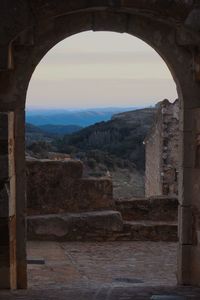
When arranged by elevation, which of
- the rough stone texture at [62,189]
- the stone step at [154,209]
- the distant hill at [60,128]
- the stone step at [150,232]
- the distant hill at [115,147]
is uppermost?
the distant hill at [60,128]

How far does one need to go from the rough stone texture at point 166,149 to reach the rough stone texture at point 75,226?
15.5 ft

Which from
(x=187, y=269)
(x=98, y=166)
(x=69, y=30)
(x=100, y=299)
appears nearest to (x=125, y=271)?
(x=187, y=269)

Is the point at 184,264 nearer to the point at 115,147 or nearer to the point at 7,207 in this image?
the point at 7,207

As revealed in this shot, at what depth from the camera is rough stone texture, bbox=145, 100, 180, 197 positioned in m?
17.0

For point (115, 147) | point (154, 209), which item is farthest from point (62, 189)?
point (115, 147)

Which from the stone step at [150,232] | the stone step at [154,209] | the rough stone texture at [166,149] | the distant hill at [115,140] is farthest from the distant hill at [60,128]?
the stone step at [150,232]

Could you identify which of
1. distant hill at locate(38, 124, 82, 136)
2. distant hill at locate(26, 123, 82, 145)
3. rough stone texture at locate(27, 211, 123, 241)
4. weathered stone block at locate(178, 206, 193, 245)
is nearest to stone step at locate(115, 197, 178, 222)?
rough stone texture at locate(27, 211, 123, 241)

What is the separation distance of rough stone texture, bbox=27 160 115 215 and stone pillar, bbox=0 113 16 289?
16.8ft

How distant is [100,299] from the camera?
634cm

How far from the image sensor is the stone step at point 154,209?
1283 cm

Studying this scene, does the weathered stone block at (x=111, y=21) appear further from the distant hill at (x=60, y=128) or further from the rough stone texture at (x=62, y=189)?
the distant hill at (x=60, y=128)

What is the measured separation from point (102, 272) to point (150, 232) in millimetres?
2768

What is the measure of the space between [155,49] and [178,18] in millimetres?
876

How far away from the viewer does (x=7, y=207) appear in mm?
6590
